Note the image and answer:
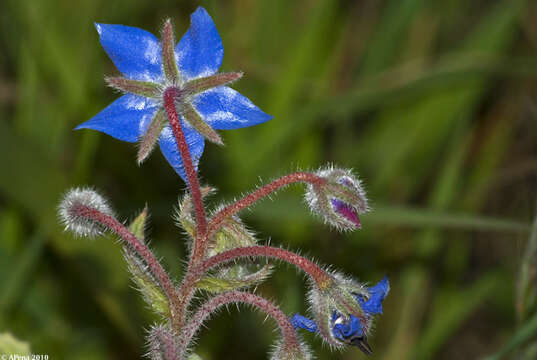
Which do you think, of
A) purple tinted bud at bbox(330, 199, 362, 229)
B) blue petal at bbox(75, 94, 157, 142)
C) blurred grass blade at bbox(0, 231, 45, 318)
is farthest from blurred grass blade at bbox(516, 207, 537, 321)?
blurred grass blade at bbox(0, 231, 45, 318)

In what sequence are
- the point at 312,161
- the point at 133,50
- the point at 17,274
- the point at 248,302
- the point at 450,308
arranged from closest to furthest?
the point at 248,302
the point at 133,50
the point at 17,274
the point at 450,308
the point at 312,161

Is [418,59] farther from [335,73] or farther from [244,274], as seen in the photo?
[244,274]

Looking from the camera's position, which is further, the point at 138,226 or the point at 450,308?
the point at 450,308

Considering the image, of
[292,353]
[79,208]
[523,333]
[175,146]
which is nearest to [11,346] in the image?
[79,208]

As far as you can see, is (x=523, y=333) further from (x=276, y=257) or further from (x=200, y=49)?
(x=200, y=49)

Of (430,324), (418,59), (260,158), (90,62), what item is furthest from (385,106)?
(90,62)

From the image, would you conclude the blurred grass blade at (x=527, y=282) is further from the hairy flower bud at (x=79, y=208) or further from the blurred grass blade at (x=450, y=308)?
the hairy flower bud at (x=79, y=208)

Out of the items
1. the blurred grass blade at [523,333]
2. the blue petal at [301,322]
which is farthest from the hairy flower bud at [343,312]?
the blurred grass blade at [523,333]
